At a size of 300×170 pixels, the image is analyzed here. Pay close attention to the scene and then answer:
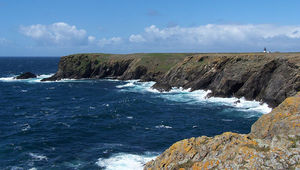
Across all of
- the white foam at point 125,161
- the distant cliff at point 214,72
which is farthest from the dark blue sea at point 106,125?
the distant cliff at point 214,72

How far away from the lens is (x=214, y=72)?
77.5 metres

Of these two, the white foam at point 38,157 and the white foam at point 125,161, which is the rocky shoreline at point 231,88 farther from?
the white foam at point 38,157

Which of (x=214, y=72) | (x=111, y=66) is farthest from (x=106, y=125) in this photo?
(x=111, y=66)

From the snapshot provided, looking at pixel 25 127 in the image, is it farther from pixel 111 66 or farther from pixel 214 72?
pixel 111 66

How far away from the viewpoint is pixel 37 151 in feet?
112

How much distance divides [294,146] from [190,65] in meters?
77.0

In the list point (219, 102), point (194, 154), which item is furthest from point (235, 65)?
point (194, 154)

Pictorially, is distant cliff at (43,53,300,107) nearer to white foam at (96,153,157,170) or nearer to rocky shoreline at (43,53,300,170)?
rocky shoreline at (43,53,300,170)

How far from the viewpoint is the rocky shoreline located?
13.1 meters

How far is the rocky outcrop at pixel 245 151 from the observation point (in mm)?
12336

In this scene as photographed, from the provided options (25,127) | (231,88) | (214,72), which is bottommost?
(25,127)

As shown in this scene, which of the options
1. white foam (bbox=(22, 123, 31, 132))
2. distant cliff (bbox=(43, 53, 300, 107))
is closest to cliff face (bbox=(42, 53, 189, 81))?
distant cliff (bbox=(43, 53, 300, 107))

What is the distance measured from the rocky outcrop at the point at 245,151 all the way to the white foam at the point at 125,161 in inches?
407

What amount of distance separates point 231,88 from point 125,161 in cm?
4625
